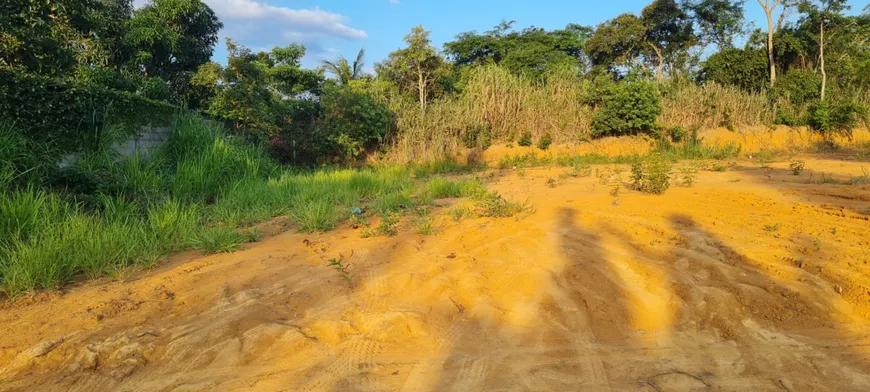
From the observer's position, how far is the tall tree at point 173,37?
13930 mm

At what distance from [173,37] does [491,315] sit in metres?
15.6

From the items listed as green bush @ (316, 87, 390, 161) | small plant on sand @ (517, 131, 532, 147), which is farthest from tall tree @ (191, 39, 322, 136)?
small plant on sand @ (517, 131, 532, 147)

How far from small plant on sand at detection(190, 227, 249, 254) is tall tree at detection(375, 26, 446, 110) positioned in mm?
9081

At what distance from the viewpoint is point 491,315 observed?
102 inches

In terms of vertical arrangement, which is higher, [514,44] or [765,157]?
[514,44]

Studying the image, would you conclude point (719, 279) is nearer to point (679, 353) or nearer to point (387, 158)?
point (679, 353)

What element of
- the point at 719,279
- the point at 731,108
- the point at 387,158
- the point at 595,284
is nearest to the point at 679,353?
the point at 595,284

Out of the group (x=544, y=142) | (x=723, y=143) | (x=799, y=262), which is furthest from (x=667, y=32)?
(x=799, y=262)

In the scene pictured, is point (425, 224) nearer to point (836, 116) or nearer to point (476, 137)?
point (476, 137)

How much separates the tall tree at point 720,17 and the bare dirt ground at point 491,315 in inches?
707

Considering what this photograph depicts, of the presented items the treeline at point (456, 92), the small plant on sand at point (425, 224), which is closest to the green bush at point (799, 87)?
the treeline at point (456, 92)

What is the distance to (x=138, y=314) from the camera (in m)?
2.59

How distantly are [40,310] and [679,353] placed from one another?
3.54 m

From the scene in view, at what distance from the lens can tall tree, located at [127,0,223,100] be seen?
1393 cm
